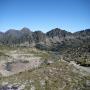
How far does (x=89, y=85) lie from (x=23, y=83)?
785 inches

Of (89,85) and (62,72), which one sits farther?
(62,72)

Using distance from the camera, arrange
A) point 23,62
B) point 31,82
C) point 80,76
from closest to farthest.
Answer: point 31,82
point 80,76
point 23,62

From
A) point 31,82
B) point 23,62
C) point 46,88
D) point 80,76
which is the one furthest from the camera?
point 23,62

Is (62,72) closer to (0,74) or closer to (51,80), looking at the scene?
(51,80)

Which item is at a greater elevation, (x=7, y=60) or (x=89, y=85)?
(x=7, y=60)

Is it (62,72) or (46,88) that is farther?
(62,72)

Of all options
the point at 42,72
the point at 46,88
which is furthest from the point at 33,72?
the point at 46,88

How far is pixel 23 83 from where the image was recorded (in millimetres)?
57125

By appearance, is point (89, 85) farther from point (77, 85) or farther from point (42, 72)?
point (42, 72)

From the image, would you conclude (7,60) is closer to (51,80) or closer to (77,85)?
(51,80)

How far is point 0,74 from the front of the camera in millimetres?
69562

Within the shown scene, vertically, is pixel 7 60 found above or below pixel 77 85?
above

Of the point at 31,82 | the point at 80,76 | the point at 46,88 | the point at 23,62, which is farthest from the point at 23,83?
the point at 23,62

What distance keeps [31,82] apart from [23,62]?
30167 mm
